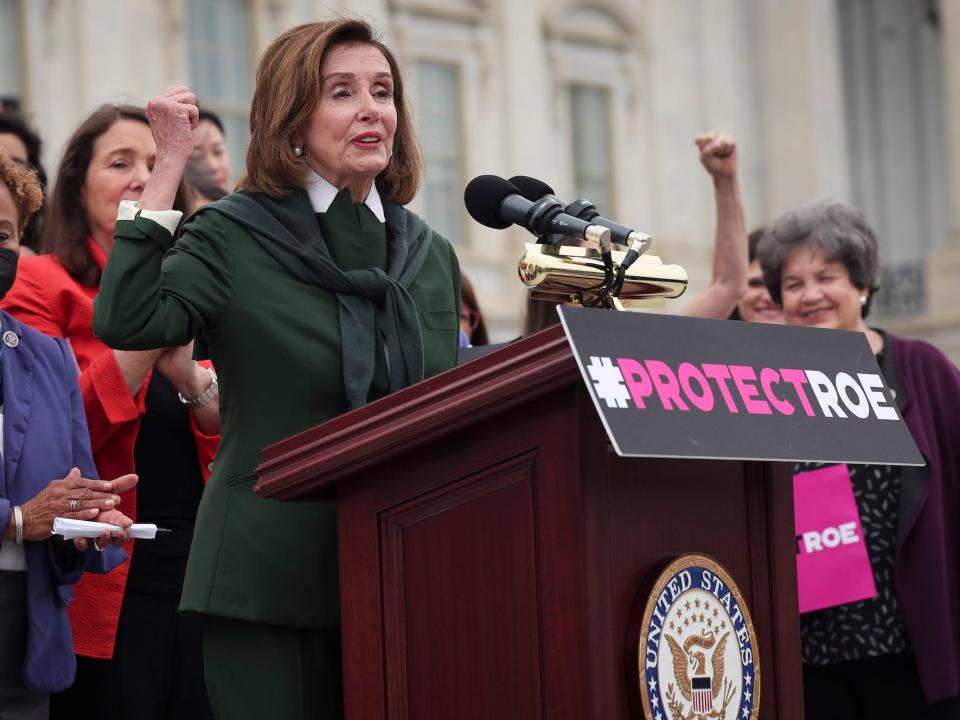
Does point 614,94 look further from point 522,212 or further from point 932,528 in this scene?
point 522,212

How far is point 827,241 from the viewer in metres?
4.36

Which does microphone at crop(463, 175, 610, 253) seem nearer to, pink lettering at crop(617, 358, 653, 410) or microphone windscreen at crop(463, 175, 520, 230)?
microphone windscreen at crop(463, 175, 520, 230)

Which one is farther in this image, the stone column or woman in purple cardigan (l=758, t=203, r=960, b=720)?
the stone column

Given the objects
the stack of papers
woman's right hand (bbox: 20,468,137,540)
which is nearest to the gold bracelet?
woman's right hand (bbox: 20,468,137,540)

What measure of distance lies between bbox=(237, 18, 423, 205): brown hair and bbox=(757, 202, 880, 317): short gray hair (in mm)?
1786

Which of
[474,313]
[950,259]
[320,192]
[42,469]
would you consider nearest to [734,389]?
[320,192]

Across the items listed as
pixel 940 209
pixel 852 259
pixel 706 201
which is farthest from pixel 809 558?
pixel 940 209

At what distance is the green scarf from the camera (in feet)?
8.76

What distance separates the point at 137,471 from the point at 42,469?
1.82ft

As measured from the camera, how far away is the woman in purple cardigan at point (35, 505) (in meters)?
3.01

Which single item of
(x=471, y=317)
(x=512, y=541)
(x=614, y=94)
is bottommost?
(x=512, y=541)

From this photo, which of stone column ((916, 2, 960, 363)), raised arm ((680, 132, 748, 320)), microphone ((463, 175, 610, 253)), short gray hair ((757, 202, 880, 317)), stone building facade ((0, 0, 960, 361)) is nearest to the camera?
microphone ((463, 175, 610, 253))

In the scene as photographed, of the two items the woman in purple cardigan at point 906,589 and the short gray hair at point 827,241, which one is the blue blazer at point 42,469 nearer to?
the woman in purple cardigan at point 906,589

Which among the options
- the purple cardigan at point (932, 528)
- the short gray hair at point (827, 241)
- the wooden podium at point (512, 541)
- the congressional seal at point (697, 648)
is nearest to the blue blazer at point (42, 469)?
the wooden podium at point (512, 541)
